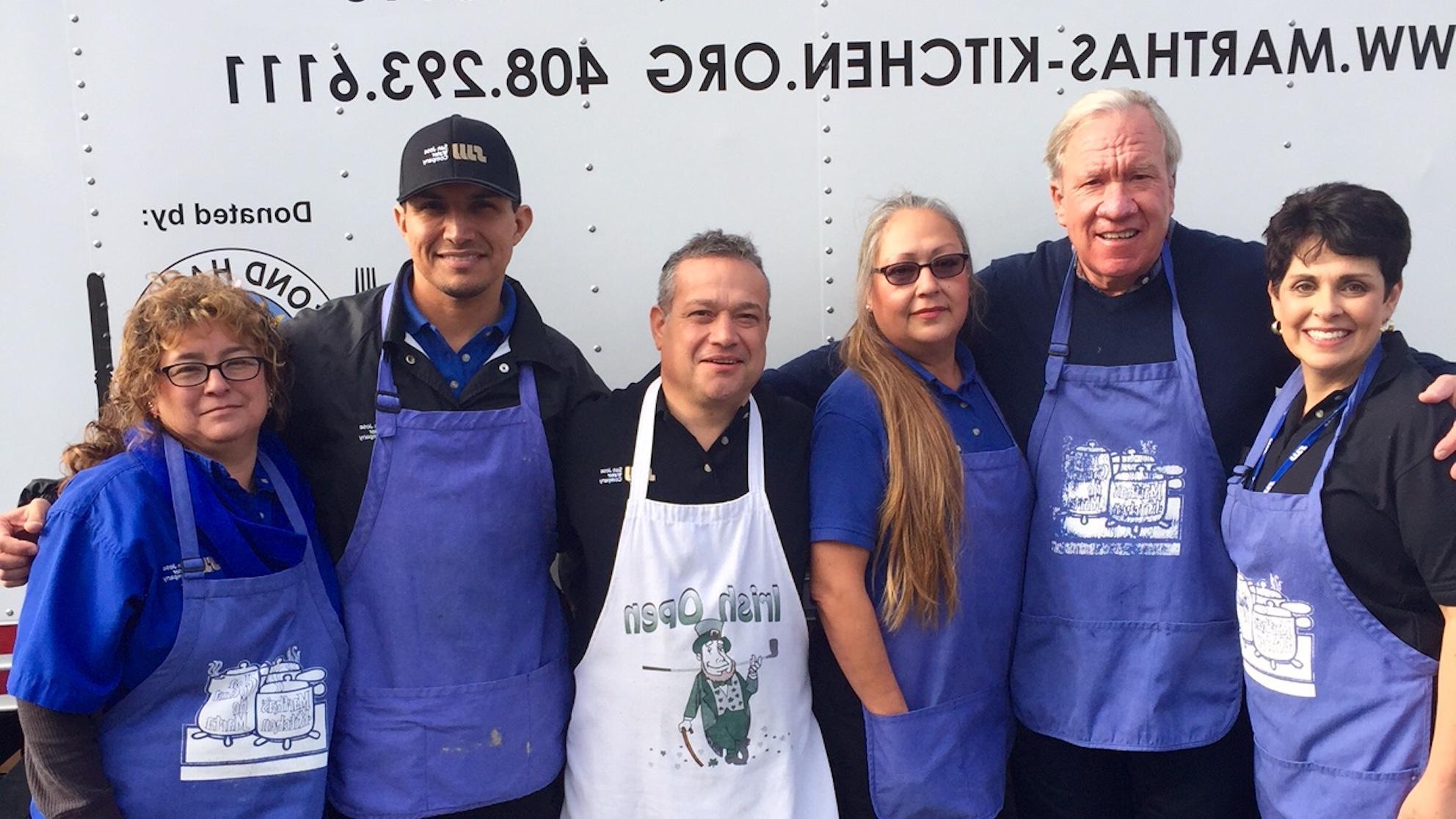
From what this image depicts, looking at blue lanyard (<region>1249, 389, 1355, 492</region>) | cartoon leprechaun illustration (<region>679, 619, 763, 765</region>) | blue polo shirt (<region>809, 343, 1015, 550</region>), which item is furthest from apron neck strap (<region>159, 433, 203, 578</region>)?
blue lanyard (<region>1249, 389, 1355, 492</region>)

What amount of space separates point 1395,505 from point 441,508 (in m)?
1.52

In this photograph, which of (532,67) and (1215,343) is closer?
(1215,343)

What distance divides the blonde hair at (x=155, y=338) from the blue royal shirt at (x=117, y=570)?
2.6 inches

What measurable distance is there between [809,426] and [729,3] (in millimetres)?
896

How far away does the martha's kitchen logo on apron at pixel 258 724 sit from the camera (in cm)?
152

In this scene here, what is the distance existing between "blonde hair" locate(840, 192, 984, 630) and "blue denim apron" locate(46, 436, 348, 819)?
968 millimetres

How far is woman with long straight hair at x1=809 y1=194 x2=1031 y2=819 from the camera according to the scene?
164 centimetres

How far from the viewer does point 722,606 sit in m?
1.64

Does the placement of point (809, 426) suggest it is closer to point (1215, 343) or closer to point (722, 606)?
point (722, 606)

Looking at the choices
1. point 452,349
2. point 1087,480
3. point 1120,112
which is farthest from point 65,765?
point 1120,112

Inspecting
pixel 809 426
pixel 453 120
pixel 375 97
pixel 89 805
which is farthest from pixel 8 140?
pixel 809 426

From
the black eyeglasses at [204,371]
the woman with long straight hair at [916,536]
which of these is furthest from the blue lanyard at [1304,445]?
the black eyeglasses at [204,371]

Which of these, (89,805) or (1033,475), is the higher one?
(1033,475)

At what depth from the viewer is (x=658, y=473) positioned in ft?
5.49
